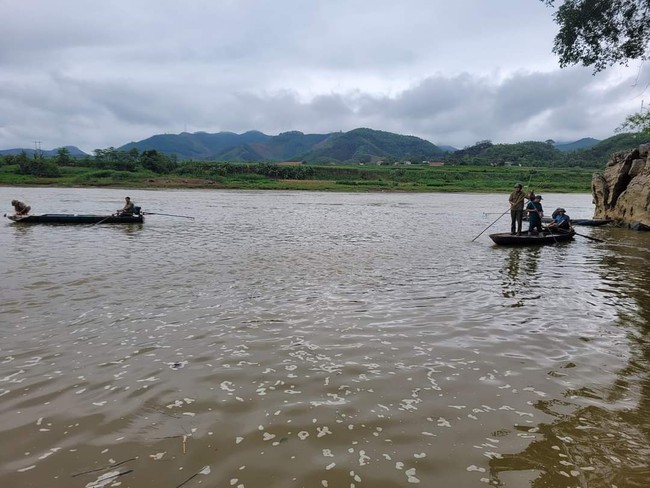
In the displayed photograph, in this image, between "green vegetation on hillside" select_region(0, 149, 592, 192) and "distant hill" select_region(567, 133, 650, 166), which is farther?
"distant hill" select_region(567, 133, 650, 166)

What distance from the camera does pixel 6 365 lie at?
6.38m

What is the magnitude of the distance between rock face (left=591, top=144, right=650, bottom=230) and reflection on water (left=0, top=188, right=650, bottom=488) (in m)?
18.6

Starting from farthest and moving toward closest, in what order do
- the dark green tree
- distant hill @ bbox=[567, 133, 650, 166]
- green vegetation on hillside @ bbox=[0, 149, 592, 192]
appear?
1. distant hill @ bbox=[567, 133, 650, 166]
2. green vegetation on hillside @ bbox=[0, 149, 592, 192]
3. the dark green tree

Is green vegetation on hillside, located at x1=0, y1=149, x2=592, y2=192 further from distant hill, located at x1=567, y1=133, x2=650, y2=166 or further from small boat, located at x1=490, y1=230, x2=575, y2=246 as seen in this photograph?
small boat, located at x1=490, y1=230, x2=575, y2=246

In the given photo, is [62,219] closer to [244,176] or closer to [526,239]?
[526,239]

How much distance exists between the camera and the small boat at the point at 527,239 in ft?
65.6

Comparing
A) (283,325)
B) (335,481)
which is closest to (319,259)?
(283,325)

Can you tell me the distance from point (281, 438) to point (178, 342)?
3.42m

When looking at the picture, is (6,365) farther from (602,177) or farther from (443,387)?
(602,177)

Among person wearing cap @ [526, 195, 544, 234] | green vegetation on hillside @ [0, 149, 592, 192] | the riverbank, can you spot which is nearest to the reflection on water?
person wearing cap @ [526, 195, 544, 234]

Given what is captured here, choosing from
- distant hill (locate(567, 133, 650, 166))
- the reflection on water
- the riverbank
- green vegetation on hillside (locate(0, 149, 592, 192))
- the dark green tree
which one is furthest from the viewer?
distant hill (locate(567, 133, 650, 166))

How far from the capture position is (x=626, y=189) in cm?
3030

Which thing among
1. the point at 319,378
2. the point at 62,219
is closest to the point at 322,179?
the point at 62,219

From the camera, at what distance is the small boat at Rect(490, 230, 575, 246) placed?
65.6 ft
